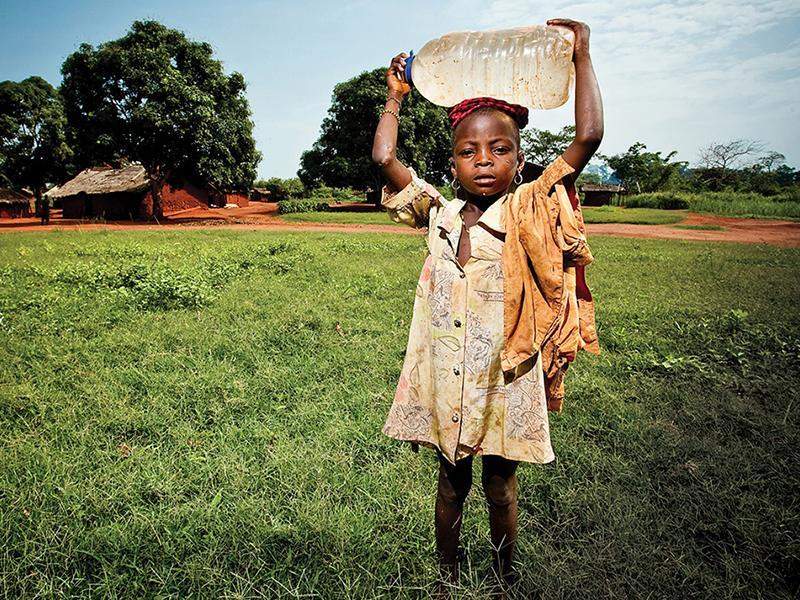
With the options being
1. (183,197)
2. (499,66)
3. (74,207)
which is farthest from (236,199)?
(499,66)

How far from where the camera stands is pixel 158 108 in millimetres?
22312

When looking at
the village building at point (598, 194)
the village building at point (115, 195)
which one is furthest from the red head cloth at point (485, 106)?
the village building at point (598, 194)

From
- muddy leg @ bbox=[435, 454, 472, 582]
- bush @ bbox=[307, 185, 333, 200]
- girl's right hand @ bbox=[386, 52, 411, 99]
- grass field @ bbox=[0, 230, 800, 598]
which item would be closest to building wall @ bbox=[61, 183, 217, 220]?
bush @ bbox=[307, 185, 333, 200]

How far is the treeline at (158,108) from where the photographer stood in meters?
22.3

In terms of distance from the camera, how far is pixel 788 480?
8.64 ft

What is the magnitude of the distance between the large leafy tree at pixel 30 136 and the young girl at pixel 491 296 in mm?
41995

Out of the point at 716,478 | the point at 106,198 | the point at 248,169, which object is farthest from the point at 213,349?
the point at 106,198

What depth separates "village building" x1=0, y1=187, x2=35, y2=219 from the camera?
35156 millimetres

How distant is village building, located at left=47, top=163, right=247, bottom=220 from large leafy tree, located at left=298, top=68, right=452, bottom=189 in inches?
425

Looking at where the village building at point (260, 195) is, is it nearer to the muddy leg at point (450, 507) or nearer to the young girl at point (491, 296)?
the young girl at point (491, 296)

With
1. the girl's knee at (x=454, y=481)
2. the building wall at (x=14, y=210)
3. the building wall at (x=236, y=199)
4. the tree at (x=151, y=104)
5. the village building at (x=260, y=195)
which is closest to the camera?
the girl's knee at (x=454, y=481)

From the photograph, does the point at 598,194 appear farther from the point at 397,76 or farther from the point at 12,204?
the point at 12,204

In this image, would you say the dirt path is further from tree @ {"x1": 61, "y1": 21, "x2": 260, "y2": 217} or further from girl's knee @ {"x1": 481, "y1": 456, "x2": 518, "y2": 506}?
girl's knee @ {"x1": 481, "y1": 456, "x2": 518, "y2": 506}

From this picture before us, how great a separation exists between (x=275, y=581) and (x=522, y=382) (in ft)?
4.28
